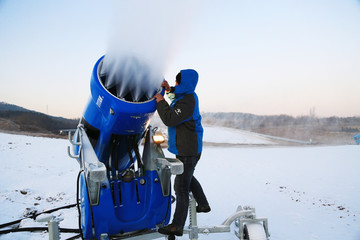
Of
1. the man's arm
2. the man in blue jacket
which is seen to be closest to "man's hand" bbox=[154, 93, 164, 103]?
the man's arm

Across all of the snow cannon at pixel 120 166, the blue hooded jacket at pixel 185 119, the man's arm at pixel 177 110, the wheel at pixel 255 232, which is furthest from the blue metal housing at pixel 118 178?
the wheel at pixel 255 232

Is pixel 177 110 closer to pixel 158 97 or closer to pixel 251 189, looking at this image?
pixel 158 97

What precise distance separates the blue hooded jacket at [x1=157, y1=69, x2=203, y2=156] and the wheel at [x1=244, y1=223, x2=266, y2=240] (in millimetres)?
1055

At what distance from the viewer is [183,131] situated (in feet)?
9.76

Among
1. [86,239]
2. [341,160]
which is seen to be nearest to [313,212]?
[86,239]

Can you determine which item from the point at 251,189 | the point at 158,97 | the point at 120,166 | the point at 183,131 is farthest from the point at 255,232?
the point at 251,189

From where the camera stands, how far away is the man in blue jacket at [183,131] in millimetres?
2814

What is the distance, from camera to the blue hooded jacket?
9.17 ft

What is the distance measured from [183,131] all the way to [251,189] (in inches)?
177

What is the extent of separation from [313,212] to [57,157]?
8.37m

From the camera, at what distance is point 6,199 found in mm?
5664

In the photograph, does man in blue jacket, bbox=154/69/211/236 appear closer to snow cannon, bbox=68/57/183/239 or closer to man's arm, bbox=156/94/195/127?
man's arm, bbox=156/94/195/127

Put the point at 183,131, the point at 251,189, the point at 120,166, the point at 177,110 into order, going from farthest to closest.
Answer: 1. the point at 251,189
2. the point at 120,166
3. the point at 183,131
4. the point at 177,110

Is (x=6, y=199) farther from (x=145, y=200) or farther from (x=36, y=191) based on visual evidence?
(x=145, y=200)
